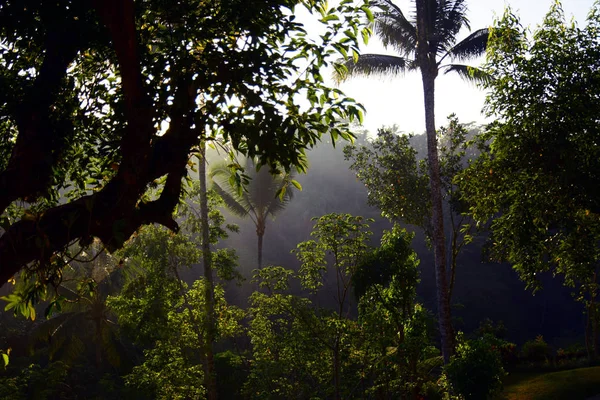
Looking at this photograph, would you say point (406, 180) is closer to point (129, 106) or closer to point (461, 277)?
point (129, 106)

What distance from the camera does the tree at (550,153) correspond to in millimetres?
8016

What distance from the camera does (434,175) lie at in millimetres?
13844

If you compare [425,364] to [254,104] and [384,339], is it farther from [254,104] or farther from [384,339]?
[254,104]

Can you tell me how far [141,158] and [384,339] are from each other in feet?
27.7

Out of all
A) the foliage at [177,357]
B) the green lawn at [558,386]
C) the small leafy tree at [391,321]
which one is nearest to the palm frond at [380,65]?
the small leafy tree at [391,321]

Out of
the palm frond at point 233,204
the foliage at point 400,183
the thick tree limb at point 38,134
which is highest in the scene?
the palm frond at point 233,204

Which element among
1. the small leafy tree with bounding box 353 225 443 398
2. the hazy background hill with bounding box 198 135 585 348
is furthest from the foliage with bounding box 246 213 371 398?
the hazy background hill with bounding box 198 135 585 348

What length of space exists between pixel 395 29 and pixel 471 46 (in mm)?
2201

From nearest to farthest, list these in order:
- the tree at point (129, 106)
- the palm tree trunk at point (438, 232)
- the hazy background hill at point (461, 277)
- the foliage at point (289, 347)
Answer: the tree at point (129, 106), the foliage at point (289, 347), the palm tree trunk at point (438, 232), the hazy background hill at point (461, 277)

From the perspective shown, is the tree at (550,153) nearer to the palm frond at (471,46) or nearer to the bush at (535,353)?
the palm frond at (471,46)

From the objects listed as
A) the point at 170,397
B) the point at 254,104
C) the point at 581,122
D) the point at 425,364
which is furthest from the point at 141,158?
the point at 425,364

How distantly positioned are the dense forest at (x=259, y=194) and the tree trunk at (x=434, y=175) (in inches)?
2.3

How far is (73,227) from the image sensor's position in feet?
11.8

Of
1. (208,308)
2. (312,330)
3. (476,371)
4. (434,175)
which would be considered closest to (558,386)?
(476,371)
